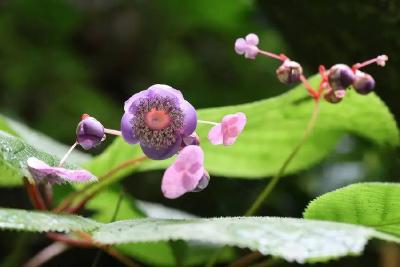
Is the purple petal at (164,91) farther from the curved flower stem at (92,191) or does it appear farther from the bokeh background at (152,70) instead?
the bokeh background at (152,70)

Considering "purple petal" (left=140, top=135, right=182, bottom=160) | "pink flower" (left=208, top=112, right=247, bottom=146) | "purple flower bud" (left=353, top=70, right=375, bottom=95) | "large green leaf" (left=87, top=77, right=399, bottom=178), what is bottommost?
"purple petal" (left=140, top=135, right=182, bottom=160)

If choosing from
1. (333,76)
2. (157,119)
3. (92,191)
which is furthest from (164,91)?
(92,191)

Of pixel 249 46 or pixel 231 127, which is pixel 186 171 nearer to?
pixel 231 127

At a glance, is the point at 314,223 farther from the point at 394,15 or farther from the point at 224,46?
the point at 224,46

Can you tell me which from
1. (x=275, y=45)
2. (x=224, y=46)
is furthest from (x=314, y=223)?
(x=224, y=46)

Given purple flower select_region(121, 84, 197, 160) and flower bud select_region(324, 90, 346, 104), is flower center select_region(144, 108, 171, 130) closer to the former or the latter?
purple flower select_region(121, 84, 197, 160)

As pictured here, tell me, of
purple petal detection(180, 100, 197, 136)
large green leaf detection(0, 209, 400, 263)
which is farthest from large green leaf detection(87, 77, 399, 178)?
large green leaf detection(0, 209, 400, 263)

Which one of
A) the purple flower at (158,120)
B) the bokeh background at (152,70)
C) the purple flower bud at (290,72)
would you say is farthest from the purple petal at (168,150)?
the bokeh background at (152,70)
